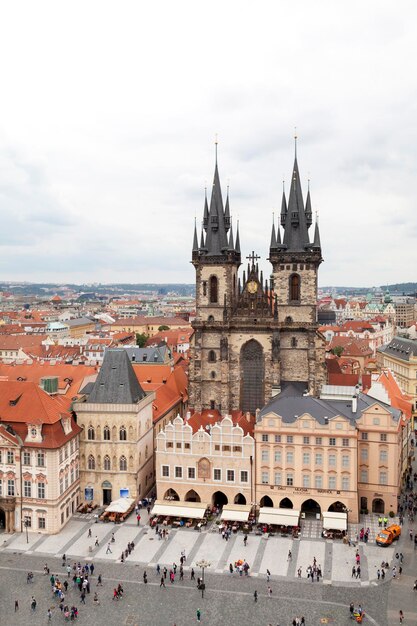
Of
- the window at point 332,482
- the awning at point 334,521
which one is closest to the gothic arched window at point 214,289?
the window at point 332,482

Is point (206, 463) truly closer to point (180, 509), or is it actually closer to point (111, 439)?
point (180, 509)

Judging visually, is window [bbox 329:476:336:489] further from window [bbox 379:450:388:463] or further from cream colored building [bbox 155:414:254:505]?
cream colored building [bbox 155:414:254:505]

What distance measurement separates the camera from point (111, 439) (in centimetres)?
7031

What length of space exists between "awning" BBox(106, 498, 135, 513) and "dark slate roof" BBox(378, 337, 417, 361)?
66.3 metres

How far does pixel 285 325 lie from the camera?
278ft

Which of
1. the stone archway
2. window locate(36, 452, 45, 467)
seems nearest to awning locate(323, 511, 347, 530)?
the stone archway

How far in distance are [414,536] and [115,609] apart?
3155 cm

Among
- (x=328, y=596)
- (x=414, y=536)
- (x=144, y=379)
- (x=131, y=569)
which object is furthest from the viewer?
(x=144, y=379)

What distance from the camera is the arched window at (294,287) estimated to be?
8589 cm

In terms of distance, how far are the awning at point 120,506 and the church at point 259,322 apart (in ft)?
74.2

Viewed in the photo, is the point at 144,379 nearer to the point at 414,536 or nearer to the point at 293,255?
the point at 293,255

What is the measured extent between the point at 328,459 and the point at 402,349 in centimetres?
5948

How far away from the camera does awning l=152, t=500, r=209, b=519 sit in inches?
2554

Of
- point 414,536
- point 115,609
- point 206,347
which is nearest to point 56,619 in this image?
point 115,609
